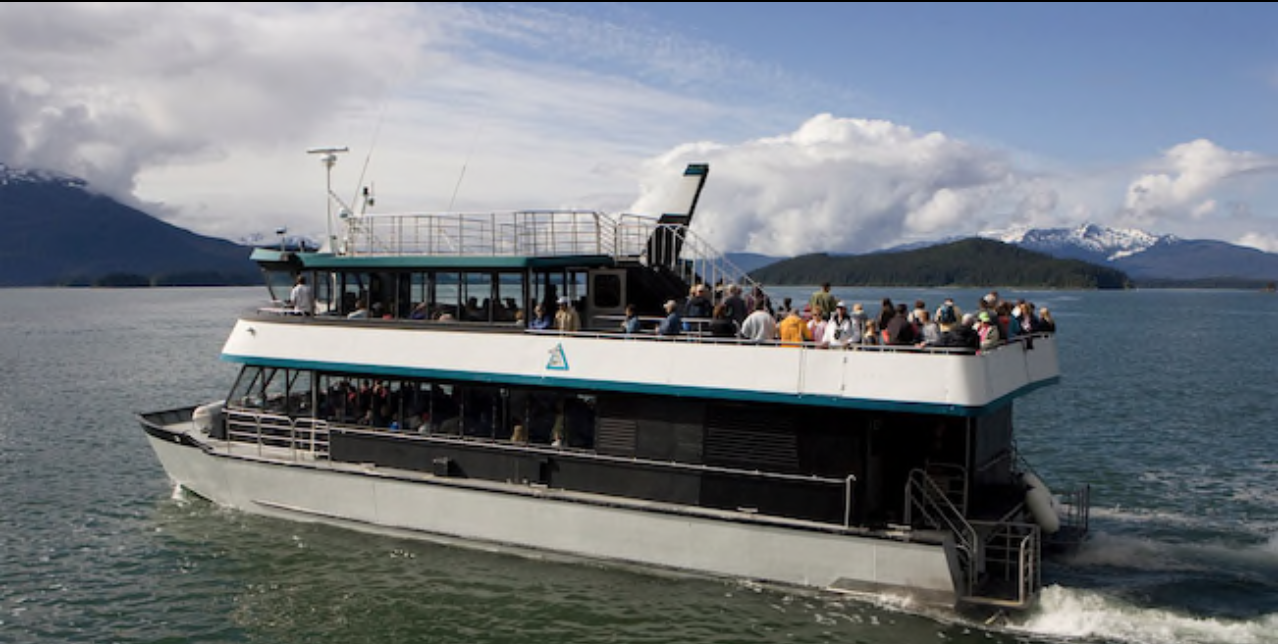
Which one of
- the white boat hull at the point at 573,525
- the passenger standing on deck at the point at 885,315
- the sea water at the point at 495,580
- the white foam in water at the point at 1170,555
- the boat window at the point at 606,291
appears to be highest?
the boat window at the point at 606,291

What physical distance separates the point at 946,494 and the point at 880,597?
5.71 ft

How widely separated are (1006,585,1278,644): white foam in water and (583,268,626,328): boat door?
7794mm

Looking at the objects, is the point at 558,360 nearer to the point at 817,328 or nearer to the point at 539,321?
the point at 539,321

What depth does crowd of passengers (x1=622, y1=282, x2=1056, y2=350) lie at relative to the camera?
544 inches

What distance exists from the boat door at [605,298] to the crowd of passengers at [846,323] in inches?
39.8

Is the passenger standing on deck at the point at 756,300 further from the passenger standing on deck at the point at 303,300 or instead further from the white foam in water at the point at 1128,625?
the passenger standing on deck at the point at 303,300

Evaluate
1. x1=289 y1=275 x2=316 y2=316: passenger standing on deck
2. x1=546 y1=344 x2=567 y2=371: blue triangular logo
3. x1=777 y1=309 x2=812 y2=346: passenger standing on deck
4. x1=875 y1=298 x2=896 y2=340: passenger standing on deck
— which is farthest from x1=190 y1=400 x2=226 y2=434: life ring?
x1=875 y1=298 x2=896 y2=340: passenger standing on deck

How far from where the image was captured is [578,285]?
1750 centimetres

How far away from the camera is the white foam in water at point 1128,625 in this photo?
526 inches

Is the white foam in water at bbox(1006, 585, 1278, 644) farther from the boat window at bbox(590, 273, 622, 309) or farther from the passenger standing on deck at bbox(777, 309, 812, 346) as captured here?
the boat window at bbox(590, 273, 622, 309)

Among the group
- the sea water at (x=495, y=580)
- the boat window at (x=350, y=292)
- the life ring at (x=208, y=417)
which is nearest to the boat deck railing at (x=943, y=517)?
the sea water at (x=495, y=580)

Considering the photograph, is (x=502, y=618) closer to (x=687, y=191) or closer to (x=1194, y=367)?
(x=687, y=191)

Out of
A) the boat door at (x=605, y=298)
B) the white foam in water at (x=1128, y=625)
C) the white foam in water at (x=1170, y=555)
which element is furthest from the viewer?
the boat door at (x=605, y=298)

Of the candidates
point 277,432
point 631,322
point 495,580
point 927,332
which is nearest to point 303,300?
point 277,432
